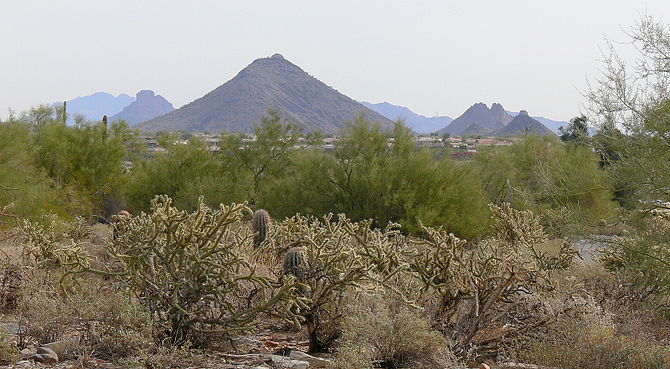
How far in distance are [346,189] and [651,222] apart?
1078 centimetres

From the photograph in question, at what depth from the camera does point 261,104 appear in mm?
120750

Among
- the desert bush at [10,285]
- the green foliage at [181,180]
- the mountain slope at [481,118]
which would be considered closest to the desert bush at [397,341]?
the desert bush at [10,285]

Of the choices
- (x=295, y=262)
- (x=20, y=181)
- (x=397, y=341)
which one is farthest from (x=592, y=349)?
(x=20, y=181)

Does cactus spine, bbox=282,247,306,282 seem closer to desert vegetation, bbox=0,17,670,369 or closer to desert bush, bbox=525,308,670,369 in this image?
desert vegetation, bbox=0,17,670,369

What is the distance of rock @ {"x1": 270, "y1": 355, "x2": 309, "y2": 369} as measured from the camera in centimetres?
563

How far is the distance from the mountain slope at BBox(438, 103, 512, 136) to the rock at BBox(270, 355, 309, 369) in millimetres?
164430

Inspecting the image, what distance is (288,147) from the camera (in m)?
31.8

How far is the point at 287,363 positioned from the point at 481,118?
175 metres

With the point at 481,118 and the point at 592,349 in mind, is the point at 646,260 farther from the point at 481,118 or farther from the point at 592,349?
the point at 481,118

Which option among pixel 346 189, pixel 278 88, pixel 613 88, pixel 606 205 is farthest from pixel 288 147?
pixel 278 88

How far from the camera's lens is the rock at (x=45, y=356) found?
5.72 meters

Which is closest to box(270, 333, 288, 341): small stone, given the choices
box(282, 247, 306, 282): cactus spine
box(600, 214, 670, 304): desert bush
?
box(282, 247, 306, 282): cactus spine

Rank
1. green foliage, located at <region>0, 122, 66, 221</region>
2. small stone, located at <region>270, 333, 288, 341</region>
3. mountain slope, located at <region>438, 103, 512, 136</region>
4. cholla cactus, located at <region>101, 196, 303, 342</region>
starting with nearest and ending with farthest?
cholla cactus, located at <region>101, 196, 303, 342</region> → small stone, located at <region>270, 333, 288, 341</region> → green foliage, located at <region>0, 122, 66, 221</region> → mountain slope, located at <region>438, 103, 512, 136</region>

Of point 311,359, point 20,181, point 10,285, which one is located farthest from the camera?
point 20,181
